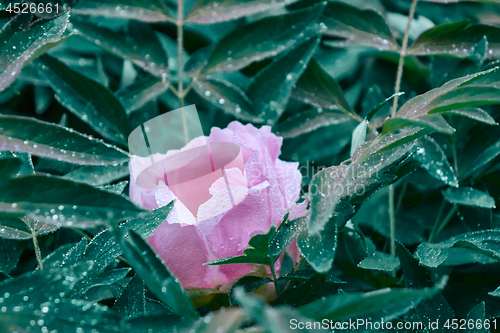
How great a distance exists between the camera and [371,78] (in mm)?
673

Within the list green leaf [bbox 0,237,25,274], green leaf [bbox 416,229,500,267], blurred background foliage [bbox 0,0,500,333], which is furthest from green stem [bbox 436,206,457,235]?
green leaf [bbox 0,237,25,274]

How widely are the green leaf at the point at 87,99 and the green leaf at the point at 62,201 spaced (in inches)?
8.2

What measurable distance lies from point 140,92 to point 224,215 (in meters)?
0.25

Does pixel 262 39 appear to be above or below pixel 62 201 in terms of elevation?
above

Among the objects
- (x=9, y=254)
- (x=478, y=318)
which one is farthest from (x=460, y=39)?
(x=9, y=254)

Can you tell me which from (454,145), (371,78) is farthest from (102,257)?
(371,78)

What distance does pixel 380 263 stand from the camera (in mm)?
359

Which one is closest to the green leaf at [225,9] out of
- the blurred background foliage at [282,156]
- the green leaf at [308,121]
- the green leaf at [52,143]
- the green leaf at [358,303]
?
the blurred background foliage at [282,156]

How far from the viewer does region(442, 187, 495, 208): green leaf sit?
405 millimetres

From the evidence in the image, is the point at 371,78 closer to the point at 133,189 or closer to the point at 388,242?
the point at 388,242

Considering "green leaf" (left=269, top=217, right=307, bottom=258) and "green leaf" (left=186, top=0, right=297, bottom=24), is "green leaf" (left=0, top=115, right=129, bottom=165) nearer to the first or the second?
"green leaf" (left=269, top=217, right=307, bottom=258)

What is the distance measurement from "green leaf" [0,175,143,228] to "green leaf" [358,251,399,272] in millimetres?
204

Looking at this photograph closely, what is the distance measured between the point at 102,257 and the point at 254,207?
13 centimetres

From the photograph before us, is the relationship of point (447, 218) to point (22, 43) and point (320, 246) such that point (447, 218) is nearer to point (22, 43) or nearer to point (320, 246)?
point (320, 246)
